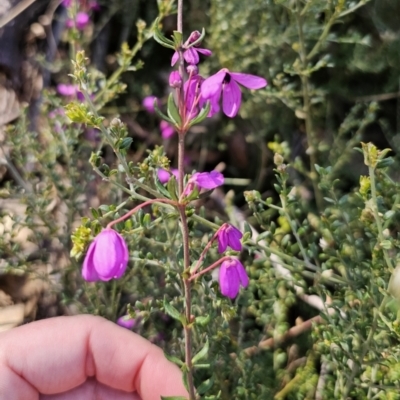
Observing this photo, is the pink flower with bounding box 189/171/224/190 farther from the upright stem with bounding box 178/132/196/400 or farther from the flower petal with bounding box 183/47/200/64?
the flower petal with bounding box 183/47/200/64

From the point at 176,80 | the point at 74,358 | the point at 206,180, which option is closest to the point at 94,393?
the point at 74,358

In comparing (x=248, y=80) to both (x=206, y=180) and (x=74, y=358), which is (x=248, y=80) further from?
(x=74, y=358)

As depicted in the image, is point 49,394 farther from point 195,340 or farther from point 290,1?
point 290,1

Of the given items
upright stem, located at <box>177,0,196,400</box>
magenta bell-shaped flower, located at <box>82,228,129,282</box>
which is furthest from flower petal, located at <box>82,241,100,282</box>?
upright stem, located at <box>177,0,196,400</box>

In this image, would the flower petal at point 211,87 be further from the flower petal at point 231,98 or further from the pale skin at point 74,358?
the pale skin at point 74,358

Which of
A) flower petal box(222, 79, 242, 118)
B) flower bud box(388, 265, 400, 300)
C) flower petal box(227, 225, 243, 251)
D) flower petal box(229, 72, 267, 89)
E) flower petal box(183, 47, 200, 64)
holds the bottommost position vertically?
flower bud box(388, 265, 400, 300)

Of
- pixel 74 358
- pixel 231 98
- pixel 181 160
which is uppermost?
pixel 231 98
